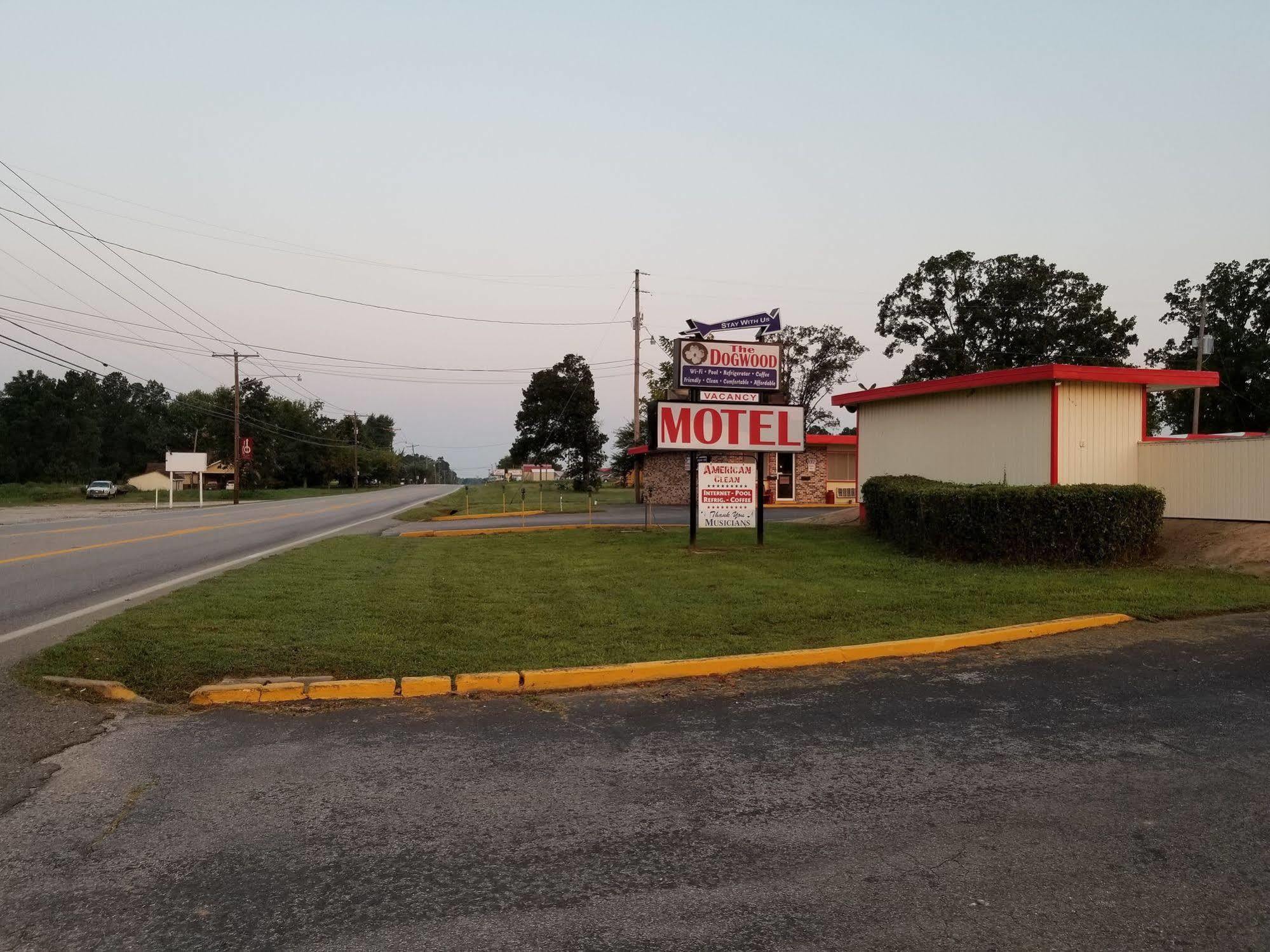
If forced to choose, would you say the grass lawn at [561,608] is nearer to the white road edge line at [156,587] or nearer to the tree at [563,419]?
the white road edge line at [156,587]

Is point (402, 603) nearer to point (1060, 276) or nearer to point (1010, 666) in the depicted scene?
point (1010, 666)

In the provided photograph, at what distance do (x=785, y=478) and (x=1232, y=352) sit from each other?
26.5 m

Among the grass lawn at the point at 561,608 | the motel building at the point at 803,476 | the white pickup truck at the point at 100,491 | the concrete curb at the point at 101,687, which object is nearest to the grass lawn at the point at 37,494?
the white pickup truck at the point at 100,491

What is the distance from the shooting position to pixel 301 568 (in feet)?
44.9

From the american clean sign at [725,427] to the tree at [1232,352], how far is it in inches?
1421

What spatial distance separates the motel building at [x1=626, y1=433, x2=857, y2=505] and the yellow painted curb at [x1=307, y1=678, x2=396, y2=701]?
95.5 feet

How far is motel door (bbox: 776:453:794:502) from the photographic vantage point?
3694cm

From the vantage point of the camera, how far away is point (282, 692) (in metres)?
6.50

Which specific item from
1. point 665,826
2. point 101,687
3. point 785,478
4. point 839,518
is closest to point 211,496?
point 785,478

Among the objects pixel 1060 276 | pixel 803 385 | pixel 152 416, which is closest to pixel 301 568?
pixel 803 385

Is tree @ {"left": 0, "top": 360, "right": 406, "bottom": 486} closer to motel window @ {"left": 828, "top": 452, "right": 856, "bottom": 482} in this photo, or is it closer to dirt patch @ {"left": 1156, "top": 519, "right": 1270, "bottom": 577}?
motel window @ {"left": 828, "top": 452, "right": 856, "bottom": 482}

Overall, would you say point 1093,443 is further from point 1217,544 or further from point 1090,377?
point 1217,544

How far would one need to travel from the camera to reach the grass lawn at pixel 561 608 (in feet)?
24.6

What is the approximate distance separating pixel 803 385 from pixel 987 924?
5289 cm
